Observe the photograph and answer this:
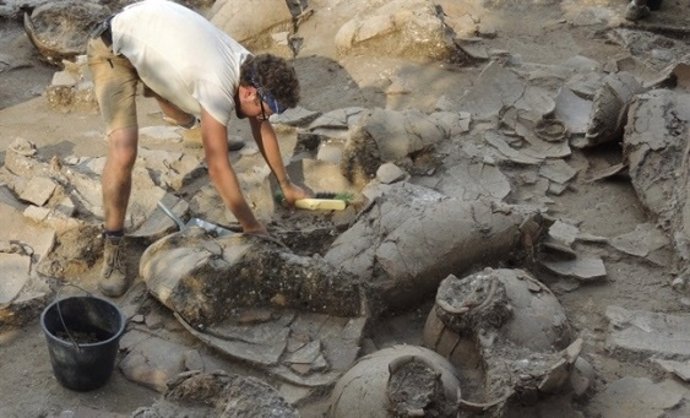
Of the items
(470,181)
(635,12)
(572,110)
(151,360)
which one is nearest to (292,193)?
(470,181)

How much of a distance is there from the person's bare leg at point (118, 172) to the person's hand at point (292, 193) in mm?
958

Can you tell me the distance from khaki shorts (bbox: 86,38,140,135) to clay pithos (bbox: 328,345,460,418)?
1935 millimetres

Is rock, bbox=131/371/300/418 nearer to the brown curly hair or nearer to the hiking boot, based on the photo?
the brown curly hair

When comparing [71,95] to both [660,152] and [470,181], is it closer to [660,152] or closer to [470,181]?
[470,181]

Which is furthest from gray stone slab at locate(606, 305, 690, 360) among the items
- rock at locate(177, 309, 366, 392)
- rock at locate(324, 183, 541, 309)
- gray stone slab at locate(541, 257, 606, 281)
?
rock at locate(177, 309, 366, 392)

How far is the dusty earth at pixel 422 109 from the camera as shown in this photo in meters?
4.07

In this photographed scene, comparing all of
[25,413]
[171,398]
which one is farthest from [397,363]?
[25,413]

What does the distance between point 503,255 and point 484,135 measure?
169 centimetres

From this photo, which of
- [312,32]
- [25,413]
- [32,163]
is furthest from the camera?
[312,32]

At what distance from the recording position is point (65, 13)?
7.46 m

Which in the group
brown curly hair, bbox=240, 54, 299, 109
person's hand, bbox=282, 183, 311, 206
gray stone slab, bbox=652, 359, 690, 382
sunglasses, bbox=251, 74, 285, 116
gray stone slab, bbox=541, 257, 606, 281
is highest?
brown curly hair, bbox=240, 54, 299, 109

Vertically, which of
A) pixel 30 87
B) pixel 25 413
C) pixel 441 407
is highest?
pixel 441 407

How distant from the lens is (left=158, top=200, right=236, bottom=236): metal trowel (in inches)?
187

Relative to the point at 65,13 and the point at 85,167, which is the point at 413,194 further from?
the point at 65,13
